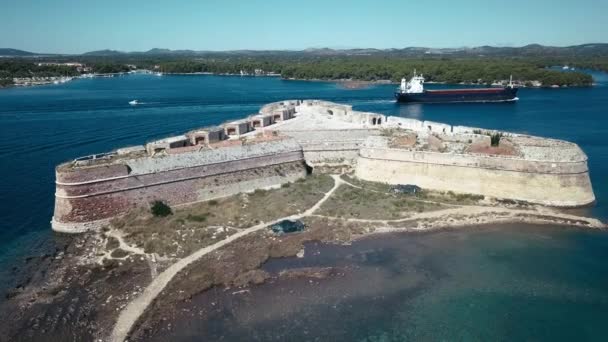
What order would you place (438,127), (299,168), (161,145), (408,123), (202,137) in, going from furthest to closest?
1. (408,123)
2. (438,127)
3. (202,137)
4. (299,168)
5. (161,145)

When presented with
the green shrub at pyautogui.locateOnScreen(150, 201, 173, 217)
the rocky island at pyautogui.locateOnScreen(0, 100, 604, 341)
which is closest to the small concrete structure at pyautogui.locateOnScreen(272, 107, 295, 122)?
the rocky island at pyautogui.locateOnScreen(0, 100, 604, 341)

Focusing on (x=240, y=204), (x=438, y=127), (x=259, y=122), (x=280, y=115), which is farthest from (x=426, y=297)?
(x=280, y=115)

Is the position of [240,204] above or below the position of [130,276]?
above

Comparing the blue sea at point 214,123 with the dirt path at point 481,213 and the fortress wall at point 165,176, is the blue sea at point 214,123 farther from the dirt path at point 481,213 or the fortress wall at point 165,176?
the fortress wall at point 165,176

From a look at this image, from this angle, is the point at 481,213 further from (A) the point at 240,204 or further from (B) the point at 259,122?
(B) the point at 259,122

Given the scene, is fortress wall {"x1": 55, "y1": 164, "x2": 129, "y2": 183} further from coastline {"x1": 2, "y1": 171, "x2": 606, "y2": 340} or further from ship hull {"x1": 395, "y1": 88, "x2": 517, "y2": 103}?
ship hull {"x1": 395, "y1": 88, "x2": 517, "y2": 103}

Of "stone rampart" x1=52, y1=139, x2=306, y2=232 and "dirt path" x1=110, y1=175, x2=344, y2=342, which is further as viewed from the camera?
"stone rampart" x1=52, y1=139, x2=306, y2=232
